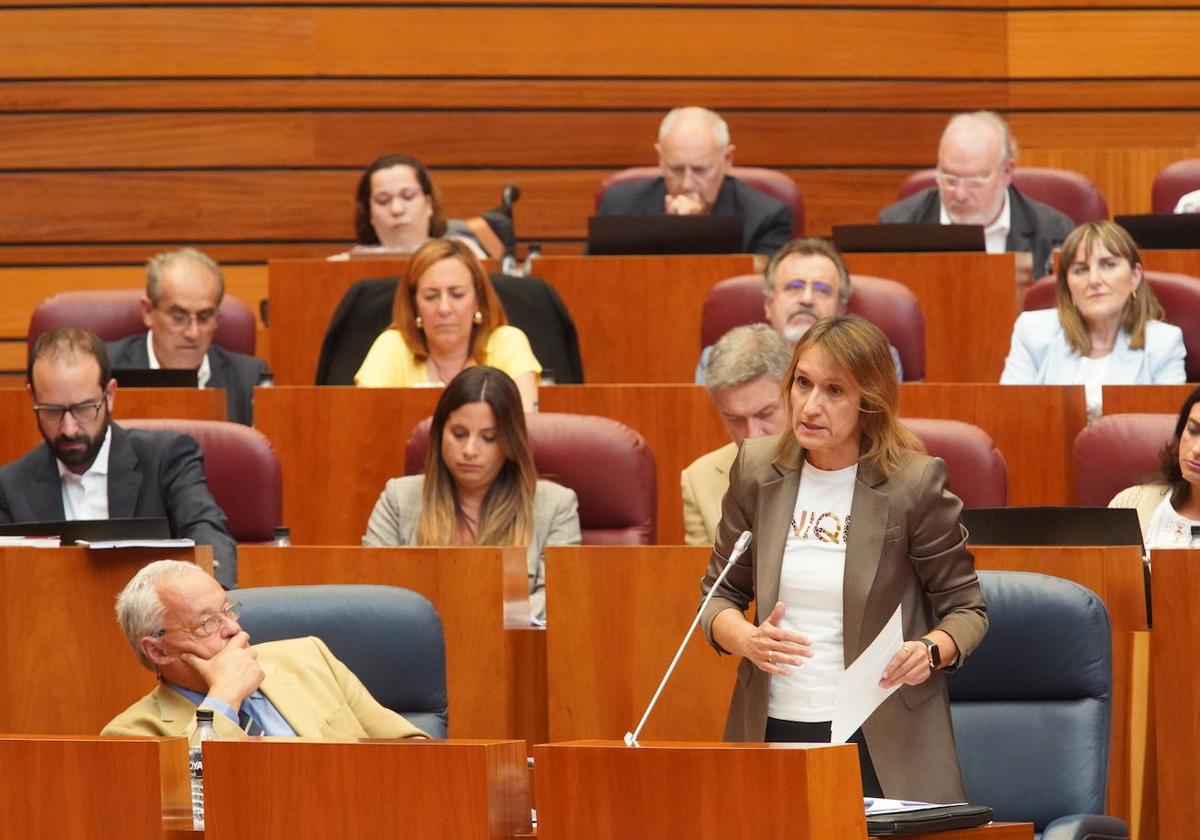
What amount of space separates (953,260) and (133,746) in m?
2.81

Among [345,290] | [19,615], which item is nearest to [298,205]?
[345,290]

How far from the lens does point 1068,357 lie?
3.82 m

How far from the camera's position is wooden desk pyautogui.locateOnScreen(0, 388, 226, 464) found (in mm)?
3695

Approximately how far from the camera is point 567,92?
5785 mm

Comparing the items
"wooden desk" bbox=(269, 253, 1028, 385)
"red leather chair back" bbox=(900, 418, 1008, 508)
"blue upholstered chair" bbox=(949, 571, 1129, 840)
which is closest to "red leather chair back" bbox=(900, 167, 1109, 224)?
"wooden desk" bbox=(269, 253, 1028, 385)

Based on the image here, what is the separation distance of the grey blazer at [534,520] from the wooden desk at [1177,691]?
3.21 feet

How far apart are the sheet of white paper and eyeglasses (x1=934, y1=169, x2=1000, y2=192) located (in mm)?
2721

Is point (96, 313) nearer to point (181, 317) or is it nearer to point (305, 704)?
point (181, 317)

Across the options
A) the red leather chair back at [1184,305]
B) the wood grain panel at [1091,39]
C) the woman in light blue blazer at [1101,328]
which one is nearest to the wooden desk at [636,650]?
the woman in light blue blazer at [1101,328]

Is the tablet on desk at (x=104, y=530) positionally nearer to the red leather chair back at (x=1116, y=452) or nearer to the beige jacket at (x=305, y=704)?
the beige jacket at (x=305, y=704)

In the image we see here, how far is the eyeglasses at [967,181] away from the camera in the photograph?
15.1 ft

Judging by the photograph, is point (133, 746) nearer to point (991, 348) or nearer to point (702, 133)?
point (991, 348)

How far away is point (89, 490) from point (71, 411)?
0.45ft

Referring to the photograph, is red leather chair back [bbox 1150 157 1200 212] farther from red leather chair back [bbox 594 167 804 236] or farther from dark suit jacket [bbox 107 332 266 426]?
dark suit jacket [bbox 107 332 266 426]
